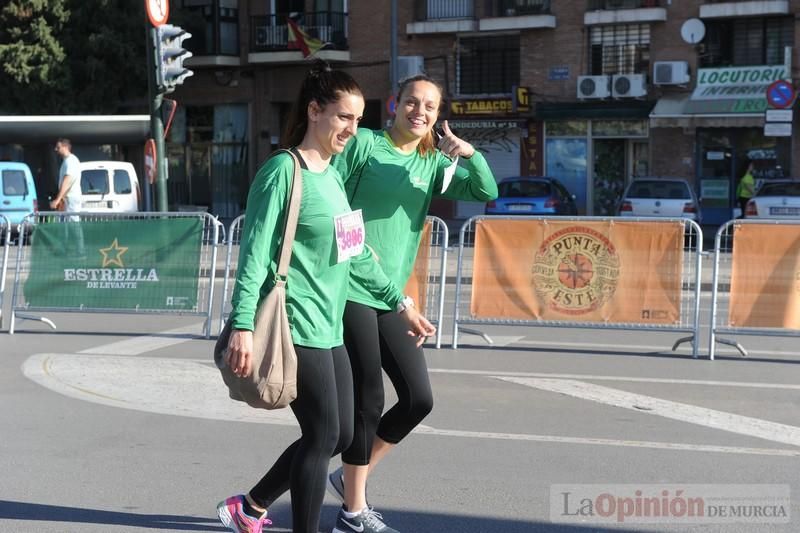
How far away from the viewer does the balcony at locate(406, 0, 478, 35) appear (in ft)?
115

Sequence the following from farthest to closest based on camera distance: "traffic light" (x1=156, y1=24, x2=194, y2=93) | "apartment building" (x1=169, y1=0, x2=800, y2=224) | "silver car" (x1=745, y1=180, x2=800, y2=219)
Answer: "apartment building" (x1=169, y1=0, x2=800, y2=224), "silver car" (x1=745, y1=180, x2=800, y2=219), "traffic light" (x1=156, y1=24, x2=194, y2=93)

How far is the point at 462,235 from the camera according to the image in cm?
1049

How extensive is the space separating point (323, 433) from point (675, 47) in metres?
30.7

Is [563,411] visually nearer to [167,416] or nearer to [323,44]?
[167,416]

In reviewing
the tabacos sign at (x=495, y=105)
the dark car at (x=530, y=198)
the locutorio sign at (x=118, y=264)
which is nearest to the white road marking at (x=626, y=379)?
the locutorio sign at (x=118, y=264)

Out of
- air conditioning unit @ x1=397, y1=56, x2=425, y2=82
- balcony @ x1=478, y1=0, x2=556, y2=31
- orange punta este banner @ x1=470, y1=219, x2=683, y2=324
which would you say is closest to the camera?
orange punta este banner @ x1=470, y1=219, x2=683, y2=324

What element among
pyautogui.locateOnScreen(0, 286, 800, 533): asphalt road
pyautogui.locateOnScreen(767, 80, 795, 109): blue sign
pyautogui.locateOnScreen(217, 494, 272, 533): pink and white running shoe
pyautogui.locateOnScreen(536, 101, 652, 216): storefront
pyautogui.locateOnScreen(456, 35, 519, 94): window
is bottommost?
pyautogui.locateOnScreen(0, 286, 800, 533): asphalt road

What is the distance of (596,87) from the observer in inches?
1315

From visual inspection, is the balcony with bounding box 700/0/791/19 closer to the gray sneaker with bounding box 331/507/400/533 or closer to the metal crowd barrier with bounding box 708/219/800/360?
the metal crowd barrier with bounding box 708/219/800/360

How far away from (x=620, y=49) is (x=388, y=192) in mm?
30292

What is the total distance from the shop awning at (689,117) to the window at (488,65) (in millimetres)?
4838

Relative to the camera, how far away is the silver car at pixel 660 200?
2597cm

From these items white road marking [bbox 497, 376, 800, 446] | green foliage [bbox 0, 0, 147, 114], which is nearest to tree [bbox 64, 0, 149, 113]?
green foliage [bbox 0, 0, 147, 114]

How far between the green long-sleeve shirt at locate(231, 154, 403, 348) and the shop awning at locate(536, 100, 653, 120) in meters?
29.9
